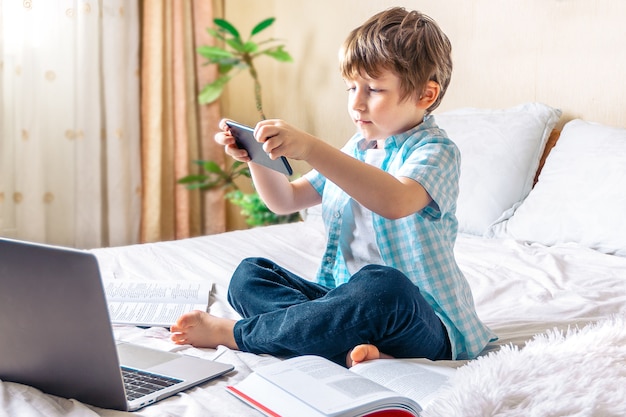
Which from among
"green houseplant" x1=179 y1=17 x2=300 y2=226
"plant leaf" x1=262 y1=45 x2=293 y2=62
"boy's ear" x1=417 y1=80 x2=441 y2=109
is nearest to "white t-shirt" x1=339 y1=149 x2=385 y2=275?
"boy's ear" x1=417 y1=80 x2=441 y2=109

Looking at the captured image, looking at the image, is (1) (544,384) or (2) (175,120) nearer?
(1) (544,384)

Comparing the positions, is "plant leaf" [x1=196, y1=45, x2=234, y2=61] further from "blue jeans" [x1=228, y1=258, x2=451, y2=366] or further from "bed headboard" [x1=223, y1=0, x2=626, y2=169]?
"blue jeans" [x1=228, y1=258, x2=451, y2=366]

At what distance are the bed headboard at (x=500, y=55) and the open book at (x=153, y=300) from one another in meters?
1.33

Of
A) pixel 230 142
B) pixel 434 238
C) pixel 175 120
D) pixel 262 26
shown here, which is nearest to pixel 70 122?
pixel 175 120

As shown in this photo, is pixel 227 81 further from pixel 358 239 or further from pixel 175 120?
pixel 358 239

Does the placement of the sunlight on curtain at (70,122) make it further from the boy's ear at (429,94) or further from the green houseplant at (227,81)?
the boy's ear at (429,94)

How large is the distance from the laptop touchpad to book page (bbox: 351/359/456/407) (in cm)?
29

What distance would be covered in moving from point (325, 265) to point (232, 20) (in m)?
2.33

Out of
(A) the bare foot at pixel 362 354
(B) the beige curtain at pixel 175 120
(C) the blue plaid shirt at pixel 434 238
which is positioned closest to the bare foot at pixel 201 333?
(A) the bare foot at pixel 362 354

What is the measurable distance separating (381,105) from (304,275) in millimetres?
582

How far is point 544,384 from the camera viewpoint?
2.65 feet

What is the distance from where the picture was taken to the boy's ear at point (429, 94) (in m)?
1.31

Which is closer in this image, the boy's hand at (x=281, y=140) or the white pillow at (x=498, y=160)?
the boy's hand at (x=281, y=140)

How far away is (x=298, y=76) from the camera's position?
327 centimetres
